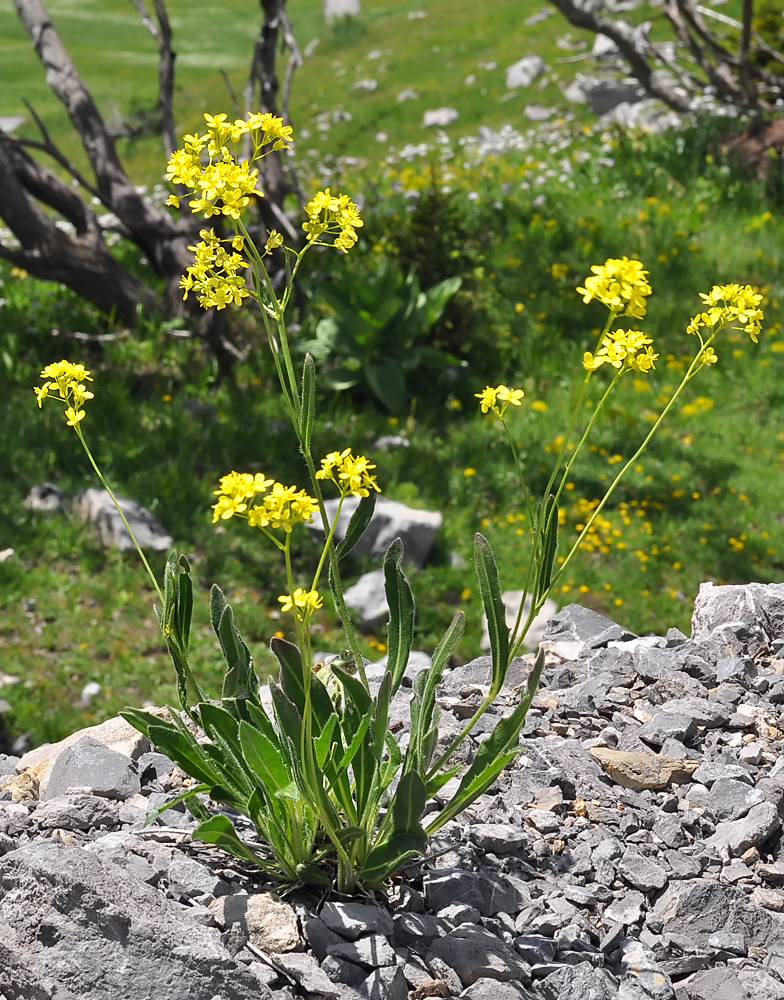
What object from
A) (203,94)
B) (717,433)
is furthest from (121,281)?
(203,94)

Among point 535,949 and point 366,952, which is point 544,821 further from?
point 366,952

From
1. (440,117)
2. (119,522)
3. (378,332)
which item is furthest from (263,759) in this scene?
(440,117)

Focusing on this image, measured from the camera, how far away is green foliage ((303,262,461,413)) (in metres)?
6.76

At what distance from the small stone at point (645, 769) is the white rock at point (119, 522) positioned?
10.9 feet

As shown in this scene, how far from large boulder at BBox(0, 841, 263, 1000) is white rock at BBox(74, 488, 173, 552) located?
361 centimetres

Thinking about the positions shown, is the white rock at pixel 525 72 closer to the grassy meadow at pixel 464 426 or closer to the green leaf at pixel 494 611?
the grassy meadow at pixel 464 426

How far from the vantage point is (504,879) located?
7.18 feet

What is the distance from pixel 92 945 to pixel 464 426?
5.30 m

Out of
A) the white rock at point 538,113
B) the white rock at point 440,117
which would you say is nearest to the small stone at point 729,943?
the white rock at point 538,113

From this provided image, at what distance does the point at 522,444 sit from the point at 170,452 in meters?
2.35

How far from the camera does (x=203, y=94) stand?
64.5 ft

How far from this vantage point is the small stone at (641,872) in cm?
222

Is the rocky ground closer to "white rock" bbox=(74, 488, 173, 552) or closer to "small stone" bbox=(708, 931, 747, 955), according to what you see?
"small stone" bbox=(708, 931, 747, 955)

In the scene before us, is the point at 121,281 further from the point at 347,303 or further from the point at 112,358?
the point at 347,303
